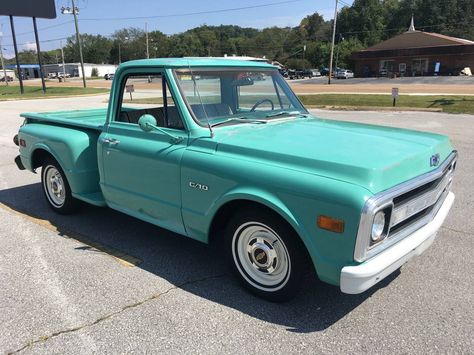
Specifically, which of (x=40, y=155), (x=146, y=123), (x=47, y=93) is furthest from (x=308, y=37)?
(x=146, y=123)

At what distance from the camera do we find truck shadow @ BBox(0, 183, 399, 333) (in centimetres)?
329

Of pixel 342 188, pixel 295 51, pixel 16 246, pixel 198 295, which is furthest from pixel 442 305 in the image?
pixel 295 51

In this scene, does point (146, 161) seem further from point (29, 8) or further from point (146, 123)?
point (29, 8)

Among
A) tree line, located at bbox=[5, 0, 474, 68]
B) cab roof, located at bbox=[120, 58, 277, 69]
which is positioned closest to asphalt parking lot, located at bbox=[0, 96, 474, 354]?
cab roof, located at bbox=[120, 58, 277, 69]

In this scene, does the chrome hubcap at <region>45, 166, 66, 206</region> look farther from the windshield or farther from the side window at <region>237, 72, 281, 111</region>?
the side window at <region>237, 72, 281, 111</region>

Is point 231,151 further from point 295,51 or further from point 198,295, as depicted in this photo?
point 295,51

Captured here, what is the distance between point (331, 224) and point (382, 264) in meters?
0.43

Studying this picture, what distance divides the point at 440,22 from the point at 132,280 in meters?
122

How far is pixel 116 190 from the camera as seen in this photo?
4367 mm

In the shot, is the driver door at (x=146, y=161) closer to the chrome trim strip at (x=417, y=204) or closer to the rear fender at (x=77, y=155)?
the rear fender at (x=77, y=155)

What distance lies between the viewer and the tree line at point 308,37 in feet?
344

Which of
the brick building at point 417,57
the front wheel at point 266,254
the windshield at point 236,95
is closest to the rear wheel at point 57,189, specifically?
the windshield at point 236,95

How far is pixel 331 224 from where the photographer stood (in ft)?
9.08

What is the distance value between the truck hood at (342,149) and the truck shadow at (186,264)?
1.11 metres
